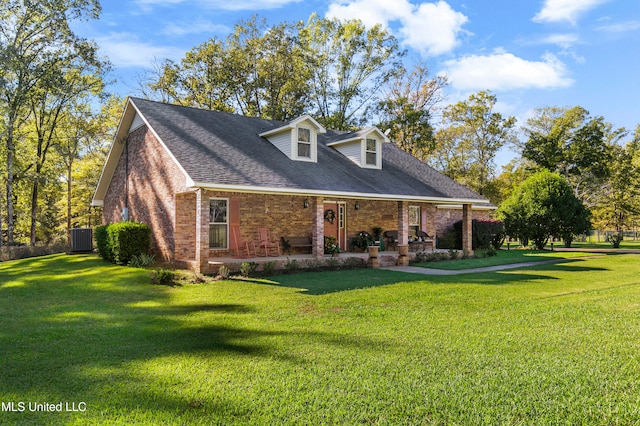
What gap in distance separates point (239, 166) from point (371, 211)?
7.43m

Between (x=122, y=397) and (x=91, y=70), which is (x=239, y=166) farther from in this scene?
(x=91, y=70)

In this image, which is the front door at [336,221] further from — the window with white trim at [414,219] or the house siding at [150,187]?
the house siding at [150,187]

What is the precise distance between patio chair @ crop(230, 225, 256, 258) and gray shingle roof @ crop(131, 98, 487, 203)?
270cm

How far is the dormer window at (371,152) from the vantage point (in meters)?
19.0

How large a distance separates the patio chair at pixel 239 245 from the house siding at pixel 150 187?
1.97 metres

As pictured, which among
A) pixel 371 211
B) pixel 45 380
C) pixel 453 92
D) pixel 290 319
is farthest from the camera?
pixel 453 92

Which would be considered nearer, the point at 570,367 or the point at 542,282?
the point at 570,367

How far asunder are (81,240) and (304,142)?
37.8 ft

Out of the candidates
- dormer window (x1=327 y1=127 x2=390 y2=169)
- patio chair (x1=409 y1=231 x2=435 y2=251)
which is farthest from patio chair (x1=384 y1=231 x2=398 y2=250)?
dormer window (x1=327 y1=127 x2=390 y2=169)

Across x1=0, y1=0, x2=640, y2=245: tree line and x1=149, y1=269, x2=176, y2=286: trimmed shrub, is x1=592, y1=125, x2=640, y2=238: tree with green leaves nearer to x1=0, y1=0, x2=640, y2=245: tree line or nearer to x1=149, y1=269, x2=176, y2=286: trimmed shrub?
x1=0, y1=0, x2=640, y2=245: tree line

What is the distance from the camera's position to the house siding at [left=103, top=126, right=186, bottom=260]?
14266 millimetres

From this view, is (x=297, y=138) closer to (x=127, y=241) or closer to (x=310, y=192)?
(x=310, y=192)

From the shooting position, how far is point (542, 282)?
1126 centimetres

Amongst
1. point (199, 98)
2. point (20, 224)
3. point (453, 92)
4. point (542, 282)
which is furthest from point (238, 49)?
point (542, 282)
